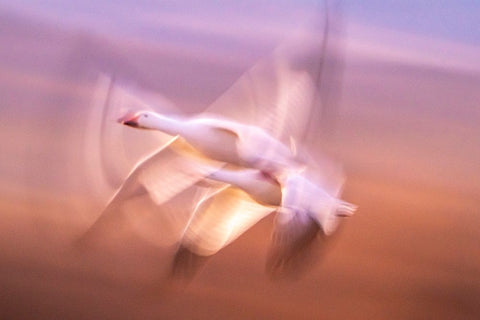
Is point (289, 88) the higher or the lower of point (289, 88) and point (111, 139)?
the higher

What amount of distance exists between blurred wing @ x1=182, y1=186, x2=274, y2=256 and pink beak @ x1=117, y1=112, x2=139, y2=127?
179mm

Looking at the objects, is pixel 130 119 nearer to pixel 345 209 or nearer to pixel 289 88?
pixel 289 88

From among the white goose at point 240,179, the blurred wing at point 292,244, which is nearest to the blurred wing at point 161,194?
the white goose at point 240,179

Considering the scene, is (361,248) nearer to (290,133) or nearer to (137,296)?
(290,133)

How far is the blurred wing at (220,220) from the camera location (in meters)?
1.52

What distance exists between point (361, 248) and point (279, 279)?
145 mm

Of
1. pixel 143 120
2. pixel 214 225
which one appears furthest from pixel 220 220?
pixel 143 120

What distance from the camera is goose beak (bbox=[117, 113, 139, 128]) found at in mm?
1432

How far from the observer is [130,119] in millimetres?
1443

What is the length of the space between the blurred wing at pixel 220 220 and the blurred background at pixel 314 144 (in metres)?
0.02

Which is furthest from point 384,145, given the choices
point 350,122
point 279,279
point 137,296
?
point 137,296

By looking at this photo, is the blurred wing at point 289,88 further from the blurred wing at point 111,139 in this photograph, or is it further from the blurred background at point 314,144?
the blurred wing at point 111,139

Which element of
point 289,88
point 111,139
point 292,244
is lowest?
point 292,244

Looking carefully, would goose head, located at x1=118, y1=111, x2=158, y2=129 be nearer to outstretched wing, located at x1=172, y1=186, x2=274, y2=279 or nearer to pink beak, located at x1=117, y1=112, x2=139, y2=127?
pink beak, located at x1=117, y1=112, x2=139, y2=127
